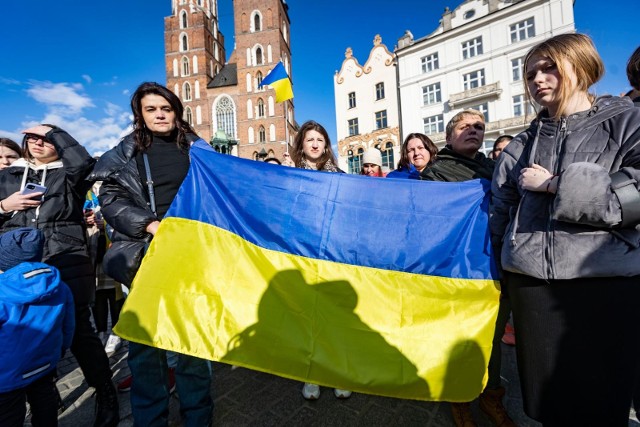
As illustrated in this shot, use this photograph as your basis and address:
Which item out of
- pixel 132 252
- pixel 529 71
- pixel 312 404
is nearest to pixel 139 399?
pixel 132 252

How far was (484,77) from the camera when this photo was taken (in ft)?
78.0

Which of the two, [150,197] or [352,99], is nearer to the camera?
[150,197]

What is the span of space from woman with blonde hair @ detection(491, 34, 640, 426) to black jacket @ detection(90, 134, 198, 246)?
2219mm

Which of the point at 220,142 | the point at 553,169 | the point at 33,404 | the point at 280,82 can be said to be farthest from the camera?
the point at 220,142

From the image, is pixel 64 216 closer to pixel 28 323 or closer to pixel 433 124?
pixel 28 323

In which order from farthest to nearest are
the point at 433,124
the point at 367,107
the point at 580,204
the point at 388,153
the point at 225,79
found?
1. the point at 225,79
2. the point at 367,107
3. the point at 388,153
4. the point at 433,124
5. the point at 580,204

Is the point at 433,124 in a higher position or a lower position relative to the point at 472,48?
lower

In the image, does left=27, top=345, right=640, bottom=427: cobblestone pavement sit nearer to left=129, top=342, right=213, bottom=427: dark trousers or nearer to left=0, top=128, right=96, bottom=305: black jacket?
left=129, top=342, right=213, bottom=427: dark trousers

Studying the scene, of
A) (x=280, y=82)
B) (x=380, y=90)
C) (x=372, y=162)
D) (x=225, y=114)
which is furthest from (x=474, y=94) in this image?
(x=225, y=114)

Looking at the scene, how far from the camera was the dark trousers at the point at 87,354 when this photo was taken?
2414mm

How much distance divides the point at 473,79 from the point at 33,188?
28.4m

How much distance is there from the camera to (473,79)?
24406mm

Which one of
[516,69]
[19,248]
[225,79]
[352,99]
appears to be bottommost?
[19,248]

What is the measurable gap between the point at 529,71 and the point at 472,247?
1.05m
